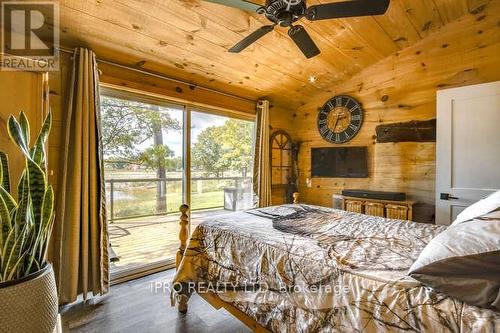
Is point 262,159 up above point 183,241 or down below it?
above

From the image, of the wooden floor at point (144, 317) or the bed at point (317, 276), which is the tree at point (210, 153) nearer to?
the bed at point (317, 276)

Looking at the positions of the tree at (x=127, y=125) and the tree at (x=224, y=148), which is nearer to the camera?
the tree at (x=127, y=125)

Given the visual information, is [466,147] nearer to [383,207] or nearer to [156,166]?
[383,207]

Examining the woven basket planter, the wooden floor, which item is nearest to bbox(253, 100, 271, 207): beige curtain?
the wooden floor

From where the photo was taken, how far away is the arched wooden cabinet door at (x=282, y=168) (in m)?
4.19

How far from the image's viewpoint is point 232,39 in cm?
252

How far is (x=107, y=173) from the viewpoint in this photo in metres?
2.73

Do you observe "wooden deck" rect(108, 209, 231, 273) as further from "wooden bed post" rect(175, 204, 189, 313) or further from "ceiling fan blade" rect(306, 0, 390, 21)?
"ceiling fan blade" rect(306, 0, 390, 21)

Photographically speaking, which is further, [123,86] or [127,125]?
[127,125]

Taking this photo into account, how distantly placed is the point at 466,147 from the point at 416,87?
1.01 metres

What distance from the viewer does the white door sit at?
2457mm

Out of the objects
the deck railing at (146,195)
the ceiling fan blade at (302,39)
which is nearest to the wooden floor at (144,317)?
the deck railing at (146,195)

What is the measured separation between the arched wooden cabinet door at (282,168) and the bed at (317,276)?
207 centimetres

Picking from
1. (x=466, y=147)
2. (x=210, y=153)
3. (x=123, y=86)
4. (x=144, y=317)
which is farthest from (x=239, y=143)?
(x=466, y=147)
